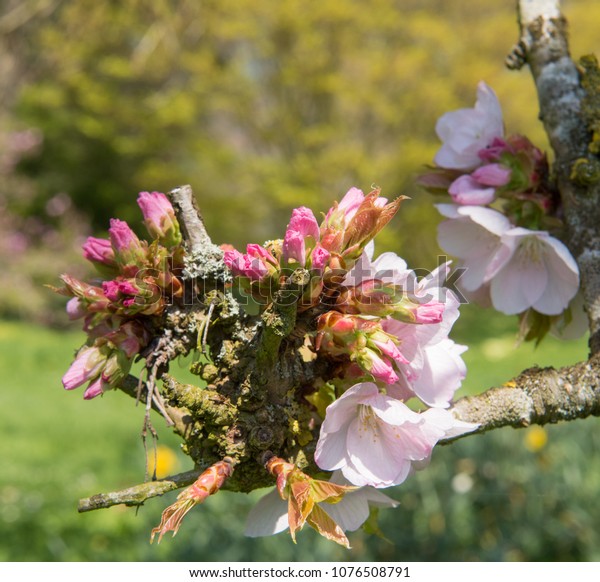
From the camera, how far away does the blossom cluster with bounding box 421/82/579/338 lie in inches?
54.4

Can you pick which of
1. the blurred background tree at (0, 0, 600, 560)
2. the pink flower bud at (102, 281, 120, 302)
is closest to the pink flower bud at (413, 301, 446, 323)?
the pink flower bud at (102, 281, 120, 302)

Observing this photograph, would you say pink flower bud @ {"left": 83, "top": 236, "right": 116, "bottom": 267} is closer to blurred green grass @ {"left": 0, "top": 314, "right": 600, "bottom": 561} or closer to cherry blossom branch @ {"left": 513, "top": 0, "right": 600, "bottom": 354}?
cherry blossom branch @ {"left": 513, "top": 0, "right": 600, "bottom": 354}

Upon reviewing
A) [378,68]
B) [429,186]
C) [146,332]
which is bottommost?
[378,68]

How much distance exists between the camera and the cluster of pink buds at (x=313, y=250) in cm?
99

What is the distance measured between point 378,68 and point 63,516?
10.7 metres

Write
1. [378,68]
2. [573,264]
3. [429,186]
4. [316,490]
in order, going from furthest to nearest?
[378,68] → [429,186] → [573,264] → [316,490]

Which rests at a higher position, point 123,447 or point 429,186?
point 429,186

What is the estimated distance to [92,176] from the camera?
51.2ft

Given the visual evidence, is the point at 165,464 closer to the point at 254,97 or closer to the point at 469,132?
the point at 469,132

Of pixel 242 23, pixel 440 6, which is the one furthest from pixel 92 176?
pixel 440 6

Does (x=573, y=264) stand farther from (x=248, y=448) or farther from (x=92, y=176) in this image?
(x=92, y=176)

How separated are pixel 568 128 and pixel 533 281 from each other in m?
0.36

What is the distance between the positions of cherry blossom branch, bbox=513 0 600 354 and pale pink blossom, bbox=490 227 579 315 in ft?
0.14

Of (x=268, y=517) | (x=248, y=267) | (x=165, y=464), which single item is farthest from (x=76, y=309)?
(x=165, y=464)
